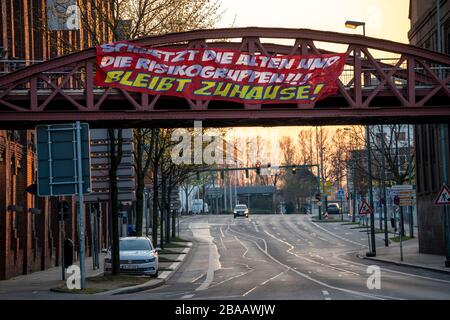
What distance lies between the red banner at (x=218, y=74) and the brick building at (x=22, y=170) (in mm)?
3200

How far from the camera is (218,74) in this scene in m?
33.3

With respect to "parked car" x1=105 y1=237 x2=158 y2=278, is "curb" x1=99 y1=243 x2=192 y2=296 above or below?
below

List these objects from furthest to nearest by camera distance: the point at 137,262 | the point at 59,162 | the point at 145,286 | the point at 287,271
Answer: the point at 287,271
the point at 137,262
the point at 145,286
the point at 59,162

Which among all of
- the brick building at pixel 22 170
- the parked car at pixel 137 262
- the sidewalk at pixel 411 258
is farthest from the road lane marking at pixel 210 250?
the sidewalk at pixel 411 258

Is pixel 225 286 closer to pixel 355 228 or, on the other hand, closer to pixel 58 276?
pixel 58 276

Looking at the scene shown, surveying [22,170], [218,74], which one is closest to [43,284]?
[218,74]

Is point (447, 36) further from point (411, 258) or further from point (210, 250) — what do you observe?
point (210, 250)

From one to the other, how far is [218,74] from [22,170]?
12.0 meters

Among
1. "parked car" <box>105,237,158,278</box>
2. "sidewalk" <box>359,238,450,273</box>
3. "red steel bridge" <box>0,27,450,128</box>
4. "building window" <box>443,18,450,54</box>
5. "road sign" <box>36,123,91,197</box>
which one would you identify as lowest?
"sidewalk" <box>359,238,450,273</box>

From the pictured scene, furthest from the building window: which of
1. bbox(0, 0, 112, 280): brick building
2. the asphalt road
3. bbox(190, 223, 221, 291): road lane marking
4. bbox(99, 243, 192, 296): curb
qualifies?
bbox(99, 243, 192, 296): curb

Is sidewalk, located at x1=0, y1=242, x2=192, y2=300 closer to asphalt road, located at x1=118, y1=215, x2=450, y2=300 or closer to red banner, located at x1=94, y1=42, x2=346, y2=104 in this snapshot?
asphalt road, located at x1=118, y1=215, x2=450, y2=300

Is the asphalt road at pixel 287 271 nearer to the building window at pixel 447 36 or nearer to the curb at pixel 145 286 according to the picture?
the curb at pixel 145 286

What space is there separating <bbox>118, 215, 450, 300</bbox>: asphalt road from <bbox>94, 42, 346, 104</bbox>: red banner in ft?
21.7

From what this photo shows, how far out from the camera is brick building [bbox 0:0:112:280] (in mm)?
36062
